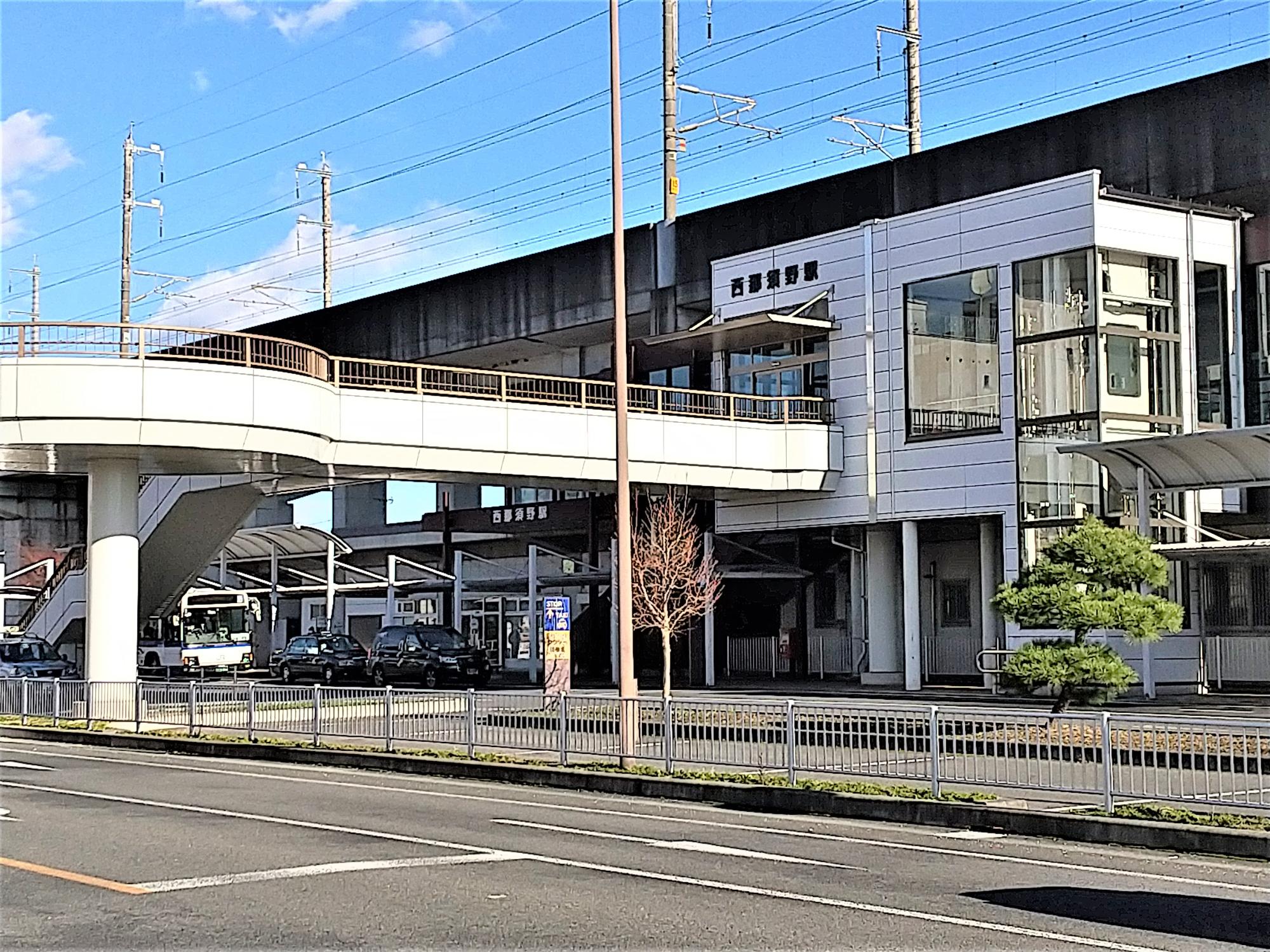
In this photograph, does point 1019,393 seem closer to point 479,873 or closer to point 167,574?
point 167,574

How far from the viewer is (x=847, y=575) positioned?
4700cm

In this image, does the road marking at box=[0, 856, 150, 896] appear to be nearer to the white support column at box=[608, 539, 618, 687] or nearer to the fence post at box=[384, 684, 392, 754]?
the fence post at box=[384, 684, 392, 754]

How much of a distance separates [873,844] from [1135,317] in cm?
2455

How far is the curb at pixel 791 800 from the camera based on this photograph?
1472cm

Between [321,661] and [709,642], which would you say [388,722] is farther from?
[321,661]

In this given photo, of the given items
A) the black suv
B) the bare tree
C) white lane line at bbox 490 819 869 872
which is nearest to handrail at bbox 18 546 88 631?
the black suv

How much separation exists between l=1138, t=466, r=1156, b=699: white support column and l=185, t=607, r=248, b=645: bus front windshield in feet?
103

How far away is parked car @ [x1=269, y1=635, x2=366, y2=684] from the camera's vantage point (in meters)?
49.8

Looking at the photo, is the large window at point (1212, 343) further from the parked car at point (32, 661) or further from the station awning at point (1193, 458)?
the parked car at point (32, 661)

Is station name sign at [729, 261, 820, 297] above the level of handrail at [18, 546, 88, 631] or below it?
above

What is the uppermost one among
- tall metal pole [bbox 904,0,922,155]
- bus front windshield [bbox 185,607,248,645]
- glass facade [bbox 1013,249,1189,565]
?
tall metal pole [bbox 904,0,922,155]

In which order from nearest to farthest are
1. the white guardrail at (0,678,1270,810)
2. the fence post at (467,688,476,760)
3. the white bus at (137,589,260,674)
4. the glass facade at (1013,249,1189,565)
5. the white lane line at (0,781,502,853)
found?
1. the white lane line at (0,781,502,853)
2. the white guardrail at (0,678,1270,810)
3. the fence post at (467,688,476,760)
4. the glass facade at (1013,249,1189,565)
5. the white bus at (137,589,260,674)

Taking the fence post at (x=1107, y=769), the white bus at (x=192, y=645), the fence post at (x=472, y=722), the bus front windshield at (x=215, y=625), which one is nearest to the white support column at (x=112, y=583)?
the fence post at (x=472, y=722)

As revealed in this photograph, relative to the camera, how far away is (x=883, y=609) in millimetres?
42344
